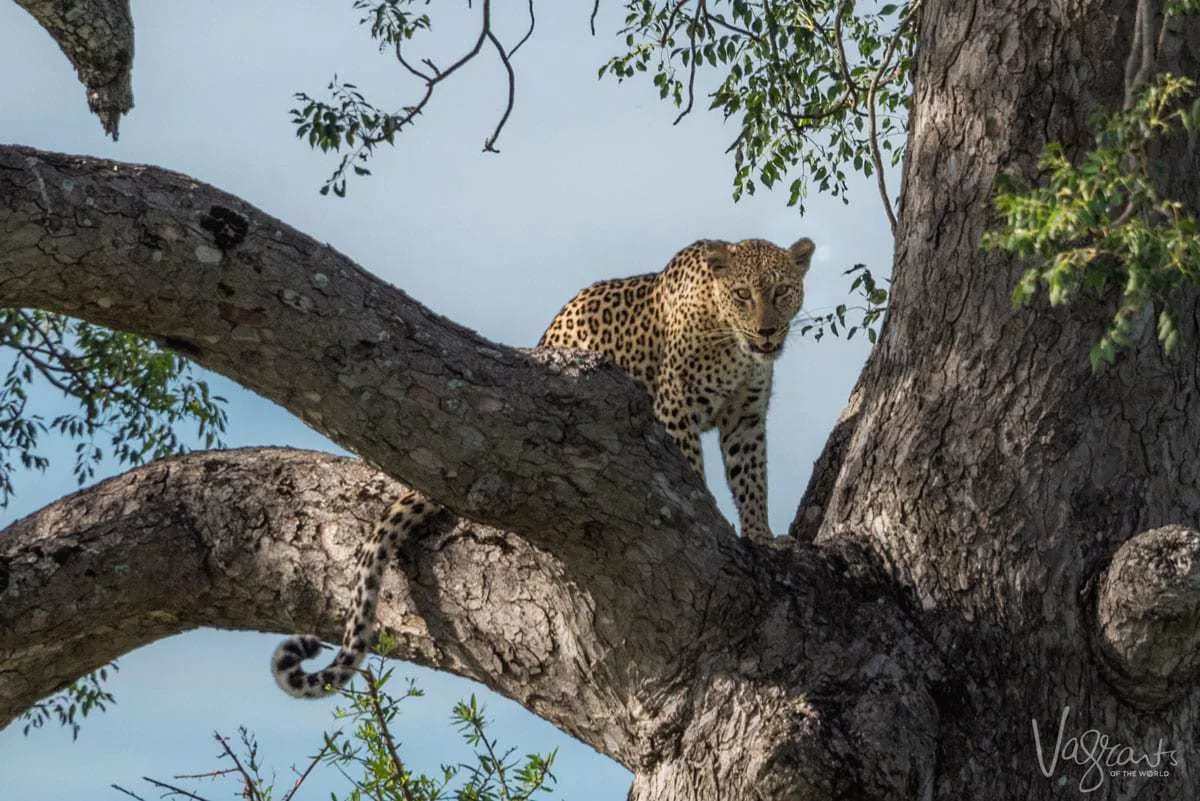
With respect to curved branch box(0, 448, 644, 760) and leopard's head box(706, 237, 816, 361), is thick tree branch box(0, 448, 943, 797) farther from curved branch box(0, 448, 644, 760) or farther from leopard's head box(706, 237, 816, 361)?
leopard's head box(706, 237, 816, 361)

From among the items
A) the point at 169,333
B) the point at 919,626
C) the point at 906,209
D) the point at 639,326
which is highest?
the point at 639,326

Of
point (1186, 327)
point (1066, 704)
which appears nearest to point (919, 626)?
point (1066, 704)

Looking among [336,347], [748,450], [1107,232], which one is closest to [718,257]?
[748,450]

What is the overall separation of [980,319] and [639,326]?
3913 millimetres

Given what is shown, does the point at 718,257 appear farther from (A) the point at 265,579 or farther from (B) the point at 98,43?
(B) the point at 98,43

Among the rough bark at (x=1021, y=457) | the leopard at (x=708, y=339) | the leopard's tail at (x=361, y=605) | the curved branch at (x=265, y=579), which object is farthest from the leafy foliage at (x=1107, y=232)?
the leopard at (x=708, y=339)

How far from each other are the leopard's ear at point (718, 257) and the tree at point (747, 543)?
3.40 meters

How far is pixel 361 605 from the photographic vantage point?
593 cm

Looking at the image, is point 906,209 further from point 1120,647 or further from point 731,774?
point 731,774

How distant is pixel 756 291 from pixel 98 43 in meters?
4.53

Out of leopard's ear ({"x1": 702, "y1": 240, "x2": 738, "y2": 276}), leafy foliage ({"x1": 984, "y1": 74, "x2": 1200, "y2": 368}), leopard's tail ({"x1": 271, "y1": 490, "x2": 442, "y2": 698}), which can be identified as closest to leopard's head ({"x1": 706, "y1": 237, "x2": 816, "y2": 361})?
leopard's ear ({"x1": 702, "y1": 240, "x2": 738, "y2": 276})

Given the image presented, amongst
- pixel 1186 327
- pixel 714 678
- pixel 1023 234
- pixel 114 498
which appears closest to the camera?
pixel 1023 234

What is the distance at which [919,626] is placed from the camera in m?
5.52

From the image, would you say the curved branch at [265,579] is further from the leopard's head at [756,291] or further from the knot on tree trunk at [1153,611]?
the leopard's head at [756,291]
